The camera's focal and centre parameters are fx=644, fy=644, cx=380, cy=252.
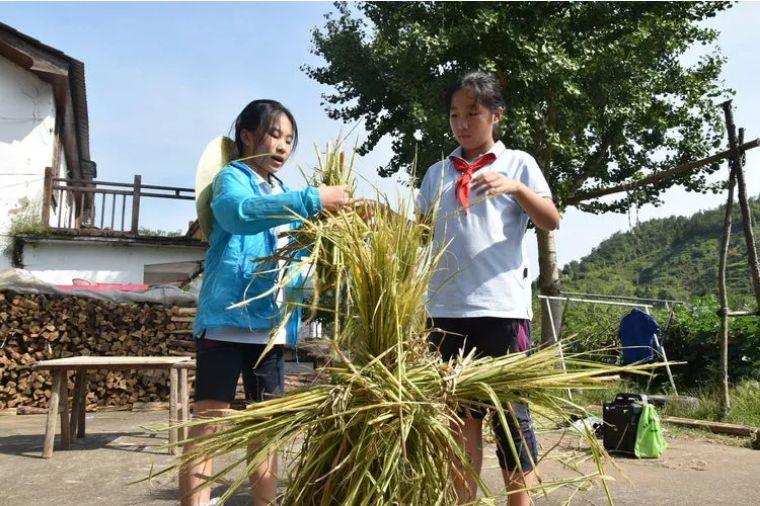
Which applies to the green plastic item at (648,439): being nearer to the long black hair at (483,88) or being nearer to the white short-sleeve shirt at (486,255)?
the white short-sleeve shirt at (486,255)

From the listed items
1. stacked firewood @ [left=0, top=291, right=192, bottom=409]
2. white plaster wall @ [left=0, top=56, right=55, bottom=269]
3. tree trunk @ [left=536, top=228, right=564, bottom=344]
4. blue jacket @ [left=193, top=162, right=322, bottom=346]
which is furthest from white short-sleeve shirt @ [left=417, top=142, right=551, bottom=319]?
white plaster wall @ [left=0, top=56, right=55, bottom=269]

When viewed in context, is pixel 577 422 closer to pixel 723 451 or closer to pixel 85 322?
pixel 723 451

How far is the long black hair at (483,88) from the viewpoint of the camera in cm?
214

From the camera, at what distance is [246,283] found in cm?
209

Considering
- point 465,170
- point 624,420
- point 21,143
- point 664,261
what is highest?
point 664,261

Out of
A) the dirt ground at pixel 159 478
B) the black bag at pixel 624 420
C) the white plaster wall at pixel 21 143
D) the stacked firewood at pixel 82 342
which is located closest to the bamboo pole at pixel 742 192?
the dirt ground at pixel 159 478

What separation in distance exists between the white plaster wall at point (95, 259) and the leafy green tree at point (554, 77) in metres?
4.61

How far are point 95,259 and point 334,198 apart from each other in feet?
37.7

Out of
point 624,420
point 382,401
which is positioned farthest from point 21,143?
point 382,401

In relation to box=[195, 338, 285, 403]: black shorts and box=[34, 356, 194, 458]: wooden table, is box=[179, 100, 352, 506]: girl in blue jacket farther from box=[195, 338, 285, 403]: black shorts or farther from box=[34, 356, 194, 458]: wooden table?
box=[34, 356, 194, 458]: wooden table

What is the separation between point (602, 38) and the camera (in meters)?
11.2

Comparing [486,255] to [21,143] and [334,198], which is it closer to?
[334,198]

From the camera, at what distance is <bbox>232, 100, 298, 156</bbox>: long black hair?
2.19 m

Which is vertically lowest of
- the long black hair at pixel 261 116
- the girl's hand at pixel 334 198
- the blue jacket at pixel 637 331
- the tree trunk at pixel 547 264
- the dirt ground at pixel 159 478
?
the dirt ground at pixel 159 478
